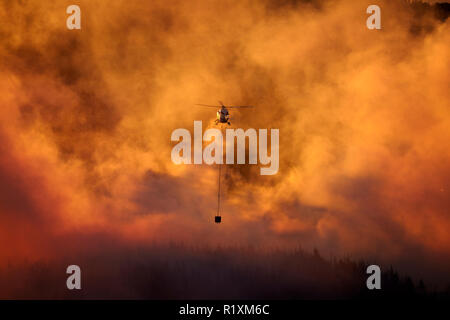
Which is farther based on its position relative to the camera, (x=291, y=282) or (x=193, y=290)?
(x=291, y=282)

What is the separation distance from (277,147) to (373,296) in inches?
2088

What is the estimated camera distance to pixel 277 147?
5856cm

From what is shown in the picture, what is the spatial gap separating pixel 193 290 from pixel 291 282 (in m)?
26.3
